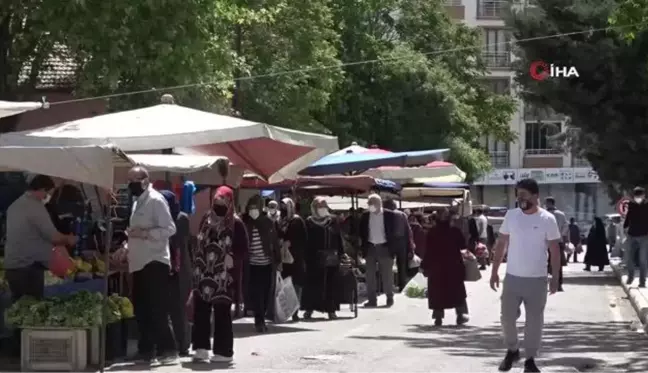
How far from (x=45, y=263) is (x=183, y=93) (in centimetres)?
1167

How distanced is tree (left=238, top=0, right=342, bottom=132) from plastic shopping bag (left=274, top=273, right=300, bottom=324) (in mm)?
18980

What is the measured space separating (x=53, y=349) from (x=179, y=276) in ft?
5.98

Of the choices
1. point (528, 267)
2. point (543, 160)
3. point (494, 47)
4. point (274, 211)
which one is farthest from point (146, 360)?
point (543, 160)

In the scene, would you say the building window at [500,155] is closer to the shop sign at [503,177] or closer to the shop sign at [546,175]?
the shop sign at [503,177]

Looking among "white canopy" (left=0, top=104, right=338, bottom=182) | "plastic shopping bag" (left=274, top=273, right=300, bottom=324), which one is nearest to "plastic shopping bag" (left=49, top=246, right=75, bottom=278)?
"white canopy" (left=0, top=104, right=338, bottom=182)

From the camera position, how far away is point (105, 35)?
912 inches

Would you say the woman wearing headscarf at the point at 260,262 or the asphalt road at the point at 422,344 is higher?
the woman wearing headscarf at the point at 260,262

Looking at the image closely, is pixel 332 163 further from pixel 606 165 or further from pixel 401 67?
pixel 401 67

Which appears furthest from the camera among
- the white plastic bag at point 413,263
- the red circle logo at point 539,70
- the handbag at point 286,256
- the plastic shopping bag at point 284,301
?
the red circle logo at point 539,70

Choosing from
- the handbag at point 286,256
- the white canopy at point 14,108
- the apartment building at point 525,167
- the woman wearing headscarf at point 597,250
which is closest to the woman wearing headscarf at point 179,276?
the white canopy at point 14,108

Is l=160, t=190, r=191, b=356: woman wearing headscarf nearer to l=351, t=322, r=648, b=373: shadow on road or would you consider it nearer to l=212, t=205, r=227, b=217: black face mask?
l=212, t=205, r=227, b=217: black face mask

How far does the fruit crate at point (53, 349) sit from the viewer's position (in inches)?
497

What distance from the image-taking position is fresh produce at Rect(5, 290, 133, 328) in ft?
41.3

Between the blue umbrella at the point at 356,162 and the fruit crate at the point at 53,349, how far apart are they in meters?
10.9
